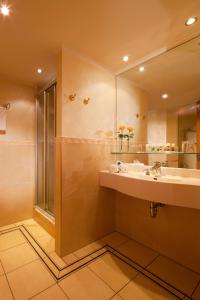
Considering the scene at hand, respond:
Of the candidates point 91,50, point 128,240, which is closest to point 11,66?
point 91,50

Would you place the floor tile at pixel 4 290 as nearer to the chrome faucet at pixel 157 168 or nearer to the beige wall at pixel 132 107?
the chrome faucet at pixel 157 168

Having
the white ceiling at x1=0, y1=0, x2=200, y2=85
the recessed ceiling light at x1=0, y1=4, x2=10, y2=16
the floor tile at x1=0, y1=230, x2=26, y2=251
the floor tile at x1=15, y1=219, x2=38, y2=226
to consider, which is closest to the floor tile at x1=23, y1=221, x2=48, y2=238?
the floor tile at x1=15, y1=219, x2=38, y2=226

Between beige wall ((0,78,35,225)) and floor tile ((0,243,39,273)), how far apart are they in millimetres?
705

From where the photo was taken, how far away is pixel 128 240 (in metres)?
2.01

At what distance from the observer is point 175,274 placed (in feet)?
4.79

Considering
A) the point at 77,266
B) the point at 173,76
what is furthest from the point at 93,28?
the point at 77,266

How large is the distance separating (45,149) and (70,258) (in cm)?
151

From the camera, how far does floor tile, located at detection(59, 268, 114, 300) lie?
1247 millimetres

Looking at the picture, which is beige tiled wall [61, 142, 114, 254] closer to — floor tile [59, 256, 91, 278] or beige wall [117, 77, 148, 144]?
floor tile [59, 256, 91, 278]

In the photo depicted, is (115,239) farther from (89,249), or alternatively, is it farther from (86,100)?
(86,100)

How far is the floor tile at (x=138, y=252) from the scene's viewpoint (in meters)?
1.65

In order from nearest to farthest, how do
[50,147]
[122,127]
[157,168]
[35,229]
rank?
[157,168]
[122,127]
[35,229]
[50,147]

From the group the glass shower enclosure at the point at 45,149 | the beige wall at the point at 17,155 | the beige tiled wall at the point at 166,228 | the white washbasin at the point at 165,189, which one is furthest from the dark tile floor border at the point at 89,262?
the white washbasin at the point at 165,189

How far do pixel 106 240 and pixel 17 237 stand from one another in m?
1.19
